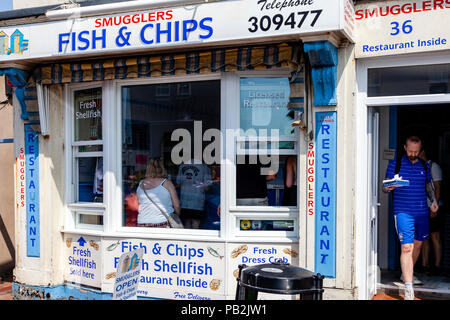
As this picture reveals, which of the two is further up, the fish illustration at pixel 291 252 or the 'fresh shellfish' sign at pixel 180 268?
the fish illustration at pixel 291 252

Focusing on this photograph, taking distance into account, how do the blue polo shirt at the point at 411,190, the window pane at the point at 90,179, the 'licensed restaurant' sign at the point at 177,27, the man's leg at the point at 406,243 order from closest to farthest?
the 'licensed restaurant' sign at the point at 177,27 < the man's leg at the point at 406,243 < the blue polo shirt at the point at 411,190 < the window pane at the point at 90,179

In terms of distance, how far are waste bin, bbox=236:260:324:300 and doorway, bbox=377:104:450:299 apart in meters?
3.21

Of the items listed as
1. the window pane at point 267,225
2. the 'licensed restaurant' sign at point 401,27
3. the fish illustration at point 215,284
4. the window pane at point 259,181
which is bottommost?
the fish illustration at point 215,284

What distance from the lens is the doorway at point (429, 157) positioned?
630 centimetres

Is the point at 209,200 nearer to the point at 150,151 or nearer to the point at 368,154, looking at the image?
the point at 150,151

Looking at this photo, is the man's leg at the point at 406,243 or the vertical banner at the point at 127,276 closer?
the vertical banner at the point at 127,276

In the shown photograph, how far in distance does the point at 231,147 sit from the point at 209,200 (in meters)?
0.81

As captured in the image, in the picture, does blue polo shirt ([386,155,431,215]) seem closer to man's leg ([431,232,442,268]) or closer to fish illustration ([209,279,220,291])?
man's leg ([431,232,442,268])

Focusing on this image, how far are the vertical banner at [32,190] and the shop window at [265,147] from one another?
2.74 m

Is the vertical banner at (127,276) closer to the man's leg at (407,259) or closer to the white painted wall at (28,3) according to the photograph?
the man's leg at (407,259)

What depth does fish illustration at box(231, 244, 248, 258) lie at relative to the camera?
18.1 ft

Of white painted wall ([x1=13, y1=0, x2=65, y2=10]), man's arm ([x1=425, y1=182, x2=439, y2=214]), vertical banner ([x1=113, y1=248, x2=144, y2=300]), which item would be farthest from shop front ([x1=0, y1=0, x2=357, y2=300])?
vertical banner ([x1=113, y1=248, x2=144, y2=300])

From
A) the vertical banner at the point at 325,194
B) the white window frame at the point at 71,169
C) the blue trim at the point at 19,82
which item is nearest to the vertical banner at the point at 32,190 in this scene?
the blue trim at the point at 19,82

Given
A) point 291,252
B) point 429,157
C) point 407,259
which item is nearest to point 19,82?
point 291,252
